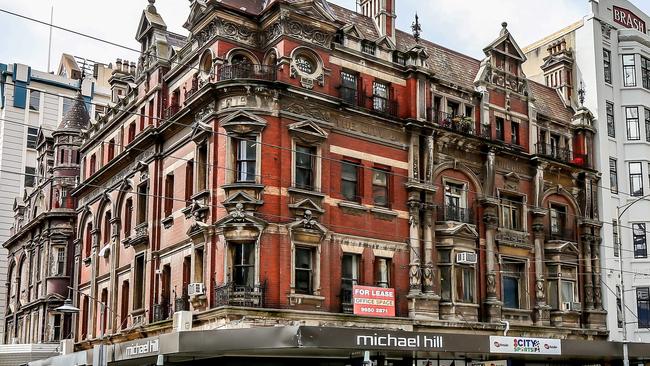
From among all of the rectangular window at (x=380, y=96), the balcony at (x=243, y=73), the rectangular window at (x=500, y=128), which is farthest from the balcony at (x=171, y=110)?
the rectangular window at (x=500, y=128)

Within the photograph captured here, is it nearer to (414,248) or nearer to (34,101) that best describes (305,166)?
(414,248)

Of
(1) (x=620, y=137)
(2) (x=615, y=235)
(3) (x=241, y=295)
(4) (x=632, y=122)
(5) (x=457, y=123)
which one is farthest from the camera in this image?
(4) (x=632, y=122)

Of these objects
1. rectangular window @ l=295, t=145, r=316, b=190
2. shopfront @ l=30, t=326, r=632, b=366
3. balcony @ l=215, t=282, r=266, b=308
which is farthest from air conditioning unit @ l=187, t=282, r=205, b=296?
rectangular window @ l=295, t=145, r=316, b=190

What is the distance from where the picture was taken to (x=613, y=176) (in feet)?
145

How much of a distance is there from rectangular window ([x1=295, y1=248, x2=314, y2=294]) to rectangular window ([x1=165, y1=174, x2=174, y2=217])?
708 cm

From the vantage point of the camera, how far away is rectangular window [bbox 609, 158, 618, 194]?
44.0 m

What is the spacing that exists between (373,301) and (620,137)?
64.7ft

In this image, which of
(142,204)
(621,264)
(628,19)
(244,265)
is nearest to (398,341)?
(244,265)

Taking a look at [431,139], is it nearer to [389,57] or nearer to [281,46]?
[389,57]

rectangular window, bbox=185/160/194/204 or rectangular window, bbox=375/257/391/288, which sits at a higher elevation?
rectangular window, bbox=185/160/194/204

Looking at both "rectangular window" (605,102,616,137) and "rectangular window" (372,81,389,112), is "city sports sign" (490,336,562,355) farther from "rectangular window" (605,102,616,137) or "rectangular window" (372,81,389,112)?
"rectangular window" (605,102,616,137)

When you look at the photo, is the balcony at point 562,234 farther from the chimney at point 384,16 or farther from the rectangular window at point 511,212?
the chimney at point 384,16

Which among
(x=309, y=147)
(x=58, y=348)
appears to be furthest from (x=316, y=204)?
(x=58, y=348)

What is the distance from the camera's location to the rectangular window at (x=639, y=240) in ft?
144
